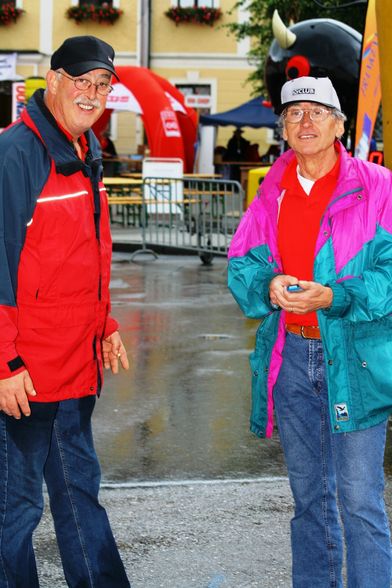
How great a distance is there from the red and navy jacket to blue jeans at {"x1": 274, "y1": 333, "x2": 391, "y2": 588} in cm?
68

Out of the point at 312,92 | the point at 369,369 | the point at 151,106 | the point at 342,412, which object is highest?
the point at 312,92

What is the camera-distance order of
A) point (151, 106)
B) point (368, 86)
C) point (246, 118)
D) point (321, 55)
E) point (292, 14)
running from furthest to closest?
point (246, 118)
point (292, 14)
point (151, 106)
point (321, 55)
point (368, 86)

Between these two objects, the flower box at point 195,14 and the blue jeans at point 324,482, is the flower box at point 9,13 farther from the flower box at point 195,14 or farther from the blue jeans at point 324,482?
the blue jeans at point 324,482

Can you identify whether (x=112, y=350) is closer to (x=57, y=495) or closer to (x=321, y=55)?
(x=57, y=495)

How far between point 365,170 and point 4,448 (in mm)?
Result: 1469

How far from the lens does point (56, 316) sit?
348 centimetres

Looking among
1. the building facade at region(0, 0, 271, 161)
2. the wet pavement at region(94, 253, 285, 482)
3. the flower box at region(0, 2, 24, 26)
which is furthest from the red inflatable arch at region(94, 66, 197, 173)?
the wet pavement at region(94, 253, 285, 482)

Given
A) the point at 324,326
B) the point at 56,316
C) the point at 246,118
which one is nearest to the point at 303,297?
the point at 324,326

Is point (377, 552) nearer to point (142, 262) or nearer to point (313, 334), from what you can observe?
point (313, 334)

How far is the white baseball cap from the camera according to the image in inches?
141

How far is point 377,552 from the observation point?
349 centimetres

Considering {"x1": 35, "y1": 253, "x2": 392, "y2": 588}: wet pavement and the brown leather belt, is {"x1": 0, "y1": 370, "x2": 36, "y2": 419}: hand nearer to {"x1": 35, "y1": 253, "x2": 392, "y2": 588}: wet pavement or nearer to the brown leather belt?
the brown leather belt

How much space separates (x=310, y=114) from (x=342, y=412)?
993 mm

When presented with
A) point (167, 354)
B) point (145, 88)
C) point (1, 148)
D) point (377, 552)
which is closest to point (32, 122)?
point (1, 148)
